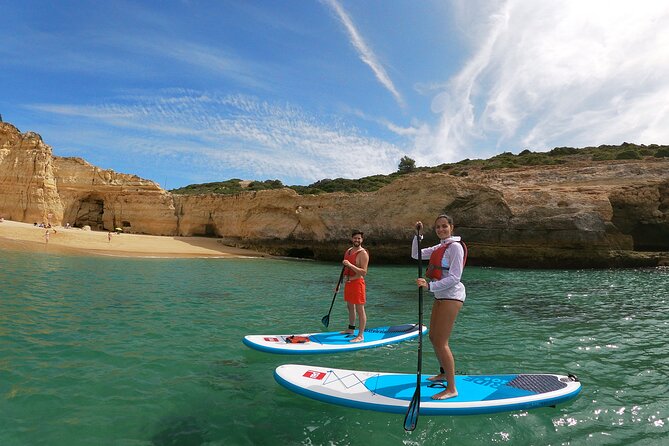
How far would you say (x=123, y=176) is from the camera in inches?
1633

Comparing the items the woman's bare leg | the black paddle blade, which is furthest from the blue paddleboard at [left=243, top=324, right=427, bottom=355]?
the black paddle blade

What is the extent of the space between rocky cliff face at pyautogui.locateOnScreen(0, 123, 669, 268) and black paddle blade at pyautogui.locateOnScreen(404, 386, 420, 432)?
2441cm

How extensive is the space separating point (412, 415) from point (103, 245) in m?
31.4

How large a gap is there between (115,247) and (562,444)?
3191cm

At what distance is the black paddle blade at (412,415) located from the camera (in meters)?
4.06

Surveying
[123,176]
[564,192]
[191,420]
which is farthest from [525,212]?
[123,176]

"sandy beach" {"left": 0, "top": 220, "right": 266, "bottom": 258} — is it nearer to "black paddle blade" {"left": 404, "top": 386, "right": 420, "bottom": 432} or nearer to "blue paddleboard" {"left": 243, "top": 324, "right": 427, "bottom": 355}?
"blue paddleboard" {"left": 243, "top": 324, "right": 427, "bottom": 355}

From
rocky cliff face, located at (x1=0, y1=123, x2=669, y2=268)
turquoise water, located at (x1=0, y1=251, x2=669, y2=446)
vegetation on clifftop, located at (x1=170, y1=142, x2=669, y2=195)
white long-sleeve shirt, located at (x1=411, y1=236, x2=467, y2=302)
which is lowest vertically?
turquoise water, located at (x1=0, y1=251, x2=669, y2=446)

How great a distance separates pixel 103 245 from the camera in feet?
96.7

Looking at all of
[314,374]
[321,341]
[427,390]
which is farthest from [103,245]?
[427,390]

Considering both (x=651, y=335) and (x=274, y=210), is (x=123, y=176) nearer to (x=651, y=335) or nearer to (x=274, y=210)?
(x=274, y=210)

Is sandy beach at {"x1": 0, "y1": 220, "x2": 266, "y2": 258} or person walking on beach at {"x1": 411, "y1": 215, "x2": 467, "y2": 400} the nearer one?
person walking on beach at {"x1": 411, "y1": 215, "x2": 467, "y2": 400}

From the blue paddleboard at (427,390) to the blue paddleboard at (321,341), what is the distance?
3.96 feet

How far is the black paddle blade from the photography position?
160 inches
